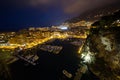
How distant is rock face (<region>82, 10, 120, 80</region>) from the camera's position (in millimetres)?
23406

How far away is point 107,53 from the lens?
25422 millimetres

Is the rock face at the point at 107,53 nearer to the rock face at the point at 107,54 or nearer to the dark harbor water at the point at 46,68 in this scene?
the rock face at the point at 107,54

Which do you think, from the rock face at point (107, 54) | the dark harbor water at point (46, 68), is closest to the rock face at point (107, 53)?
the rock face at point (107, 54)

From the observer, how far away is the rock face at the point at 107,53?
76.8 ft

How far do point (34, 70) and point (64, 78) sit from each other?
22.7 ft

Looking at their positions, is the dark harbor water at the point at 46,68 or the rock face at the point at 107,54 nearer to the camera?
the rock face at the point at 107,54

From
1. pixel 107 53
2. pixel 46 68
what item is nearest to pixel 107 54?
pixel 107 53

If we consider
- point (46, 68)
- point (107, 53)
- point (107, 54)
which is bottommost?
point (46, 68)

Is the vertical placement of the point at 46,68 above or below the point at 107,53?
below

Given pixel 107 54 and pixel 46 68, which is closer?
pixel 107 54

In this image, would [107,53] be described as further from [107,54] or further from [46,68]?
[46,68]

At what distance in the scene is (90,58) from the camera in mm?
31203

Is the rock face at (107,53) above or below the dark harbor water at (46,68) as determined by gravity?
above

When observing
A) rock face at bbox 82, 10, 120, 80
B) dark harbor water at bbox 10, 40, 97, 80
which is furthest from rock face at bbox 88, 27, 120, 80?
dark harbor water at bbox 10, 40, 97, 80
